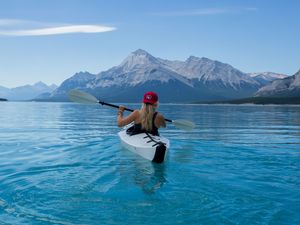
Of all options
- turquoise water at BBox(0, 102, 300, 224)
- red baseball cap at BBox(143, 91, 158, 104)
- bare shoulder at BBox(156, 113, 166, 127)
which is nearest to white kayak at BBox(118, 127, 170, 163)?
turquoise water at BBox(0, 102, 300, 224)

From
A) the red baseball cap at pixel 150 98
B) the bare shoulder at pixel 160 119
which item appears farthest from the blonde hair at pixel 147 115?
the bare shoulder at pixel 160 119

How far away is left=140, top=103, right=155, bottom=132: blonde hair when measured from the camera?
13312 millimetres

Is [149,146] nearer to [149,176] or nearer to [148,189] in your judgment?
[149,176]

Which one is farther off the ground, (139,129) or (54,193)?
(139,129)

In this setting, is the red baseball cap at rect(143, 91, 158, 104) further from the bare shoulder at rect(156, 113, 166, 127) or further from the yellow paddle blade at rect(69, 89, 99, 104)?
the yellow paddle blade at rect(69, 89, 99, 104)

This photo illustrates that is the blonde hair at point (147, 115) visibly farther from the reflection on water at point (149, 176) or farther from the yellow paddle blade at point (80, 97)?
the yellow paddle blade at point (80, 97)

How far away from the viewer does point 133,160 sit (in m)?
14.1

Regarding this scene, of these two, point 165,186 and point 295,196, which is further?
point 165,186

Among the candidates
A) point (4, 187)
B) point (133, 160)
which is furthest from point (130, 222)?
point (133, 160)

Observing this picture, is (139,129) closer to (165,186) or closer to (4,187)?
(165,186)

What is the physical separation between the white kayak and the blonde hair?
1.16 ft

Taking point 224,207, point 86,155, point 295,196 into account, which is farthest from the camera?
point 86,155

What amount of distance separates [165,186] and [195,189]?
2.94 feet

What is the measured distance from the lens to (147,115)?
44.9 feet
